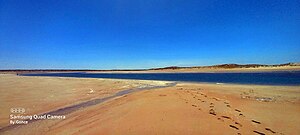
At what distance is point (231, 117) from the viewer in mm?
6879

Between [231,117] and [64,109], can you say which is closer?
[231,117]

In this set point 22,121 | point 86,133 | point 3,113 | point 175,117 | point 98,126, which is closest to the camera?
point 86,133

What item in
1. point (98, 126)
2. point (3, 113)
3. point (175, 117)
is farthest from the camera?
point (3, 113)

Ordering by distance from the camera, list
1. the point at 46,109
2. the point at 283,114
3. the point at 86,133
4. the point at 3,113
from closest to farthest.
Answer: the point at 86,133 → the point at 283,114 → the point at 3,113 → the point at 46,109

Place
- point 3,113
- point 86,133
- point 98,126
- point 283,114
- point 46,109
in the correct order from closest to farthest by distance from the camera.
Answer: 1. point 86,133
2. point 98,126
3. point 283,114
4. point 3,113
5. point 46,109

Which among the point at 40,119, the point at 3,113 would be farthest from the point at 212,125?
the point at 3,113

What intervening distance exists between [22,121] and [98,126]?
12.7ft

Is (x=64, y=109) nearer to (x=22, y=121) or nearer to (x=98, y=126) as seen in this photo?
(x=22, y=121)

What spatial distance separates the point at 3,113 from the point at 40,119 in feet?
7.14

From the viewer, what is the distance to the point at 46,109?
9.95 m

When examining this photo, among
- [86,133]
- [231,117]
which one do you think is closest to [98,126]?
[86,133]

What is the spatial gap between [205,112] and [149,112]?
212 centimetres

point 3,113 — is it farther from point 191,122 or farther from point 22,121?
point 191,122

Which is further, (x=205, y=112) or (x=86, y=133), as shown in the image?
(x=205, y=112)
